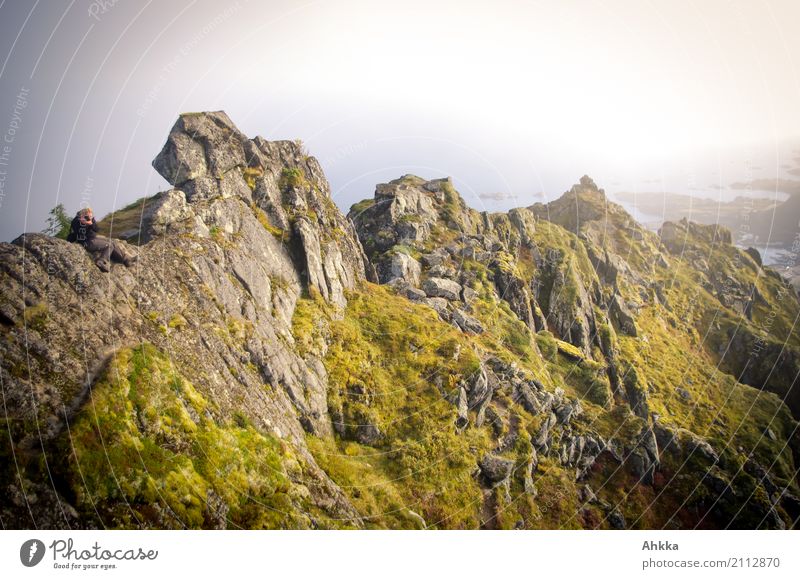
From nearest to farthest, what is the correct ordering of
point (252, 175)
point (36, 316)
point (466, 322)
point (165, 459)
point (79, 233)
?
point (165, 459) < point (36, 316) < point (79, 233) < point (252, 175) < point (466, 322)

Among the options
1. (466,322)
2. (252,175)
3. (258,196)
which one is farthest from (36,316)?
(466,322)

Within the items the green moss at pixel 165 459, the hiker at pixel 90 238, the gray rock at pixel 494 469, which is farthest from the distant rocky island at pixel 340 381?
the hiker at pixel 90 238

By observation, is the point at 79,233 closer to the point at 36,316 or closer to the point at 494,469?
the point at 36,316

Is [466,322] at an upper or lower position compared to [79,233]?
lower

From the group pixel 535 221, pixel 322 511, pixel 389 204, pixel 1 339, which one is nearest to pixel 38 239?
pixel 1 339

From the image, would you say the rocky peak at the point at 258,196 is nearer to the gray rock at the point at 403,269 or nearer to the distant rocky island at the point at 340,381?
the distant rocky island at the point at 340,381

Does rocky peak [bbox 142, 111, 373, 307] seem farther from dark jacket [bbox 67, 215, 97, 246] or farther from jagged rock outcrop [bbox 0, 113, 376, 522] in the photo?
dark jacket [bbox 67, 215, 97, 246]

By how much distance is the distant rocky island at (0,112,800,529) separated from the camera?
19359mm

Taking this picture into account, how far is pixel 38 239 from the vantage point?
22141 millimetres

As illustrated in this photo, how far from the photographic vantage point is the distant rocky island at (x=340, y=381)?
63.5ft

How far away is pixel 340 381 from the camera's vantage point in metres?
37.5
